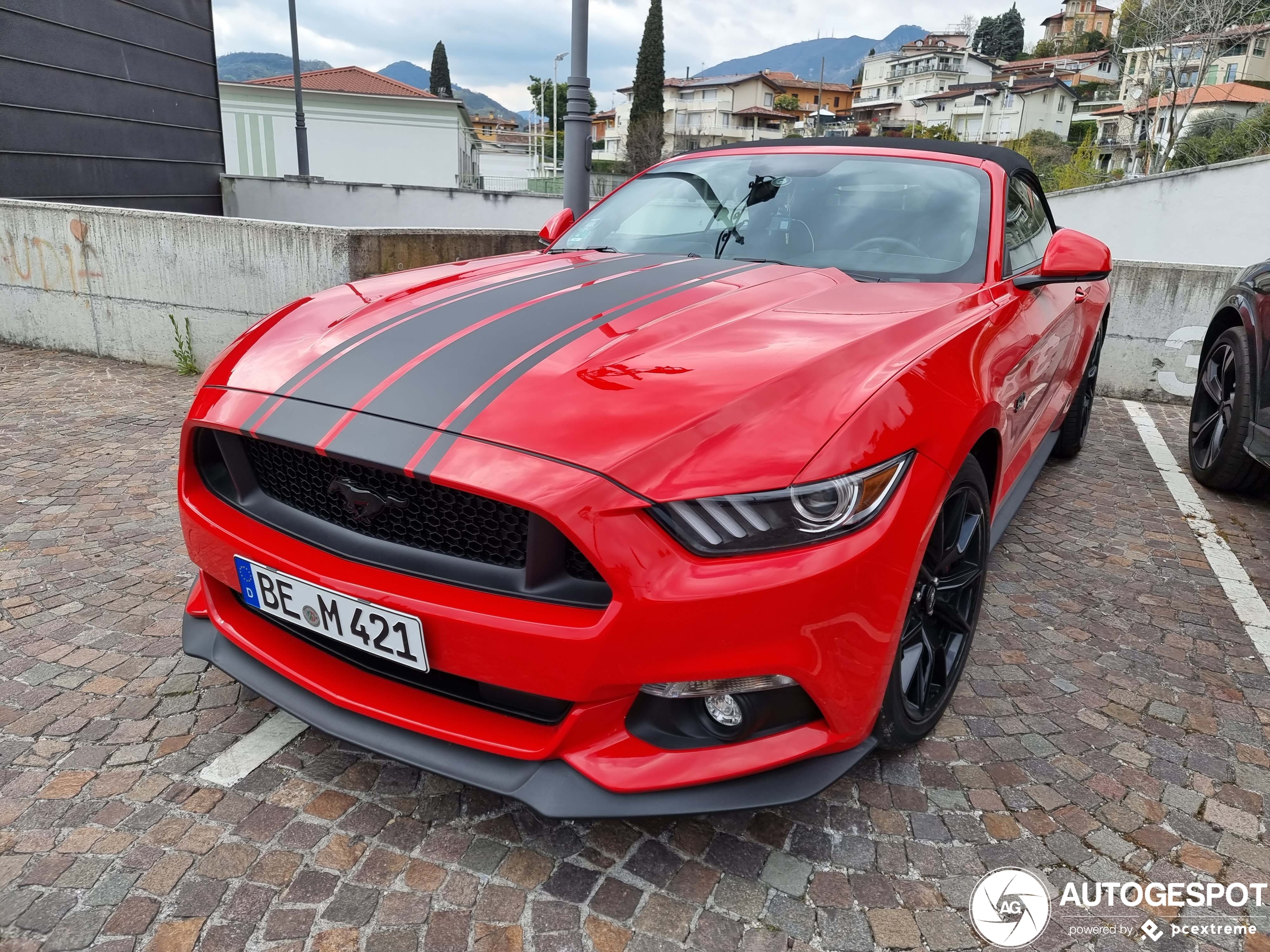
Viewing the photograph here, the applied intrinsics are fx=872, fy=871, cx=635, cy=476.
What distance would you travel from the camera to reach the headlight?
5.16ft

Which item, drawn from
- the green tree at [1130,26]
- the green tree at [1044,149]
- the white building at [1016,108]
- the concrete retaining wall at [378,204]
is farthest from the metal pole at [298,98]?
the white building at [1016,108]

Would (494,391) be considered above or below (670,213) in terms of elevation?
below

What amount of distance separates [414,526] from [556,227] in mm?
2325

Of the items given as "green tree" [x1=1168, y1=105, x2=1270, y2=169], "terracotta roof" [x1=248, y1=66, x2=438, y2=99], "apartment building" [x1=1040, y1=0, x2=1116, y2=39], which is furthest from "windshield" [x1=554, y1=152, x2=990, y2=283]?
"apartment building" [x1=1040, y1=0, x2=1116, y2=39]

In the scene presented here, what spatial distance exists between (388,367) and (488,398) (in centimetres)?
31

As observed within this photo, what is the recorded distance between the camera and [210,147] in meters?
13.8

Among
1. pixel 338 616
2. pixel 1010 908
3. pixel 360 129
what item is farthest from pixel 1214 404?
pixel 360 129

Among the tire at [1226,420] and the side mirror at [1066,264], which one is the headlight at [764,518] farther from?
the tire at [1226,420]

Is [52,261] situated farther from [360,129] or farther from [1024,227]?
[360,129]

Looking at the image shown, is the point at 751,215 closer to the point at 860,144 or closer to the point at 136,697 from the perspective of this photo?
the point at 860,144

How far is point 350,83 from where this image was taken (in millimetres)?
51406

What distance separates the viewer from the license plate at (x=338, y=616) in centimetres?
169

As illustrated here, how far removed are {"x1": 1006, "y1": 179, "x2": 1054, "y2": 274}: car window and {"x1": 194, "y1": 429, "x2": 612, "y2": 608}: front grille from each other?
2.03 m

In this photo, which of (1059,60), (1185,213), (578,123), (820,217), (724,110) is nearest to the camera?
(820,217)
